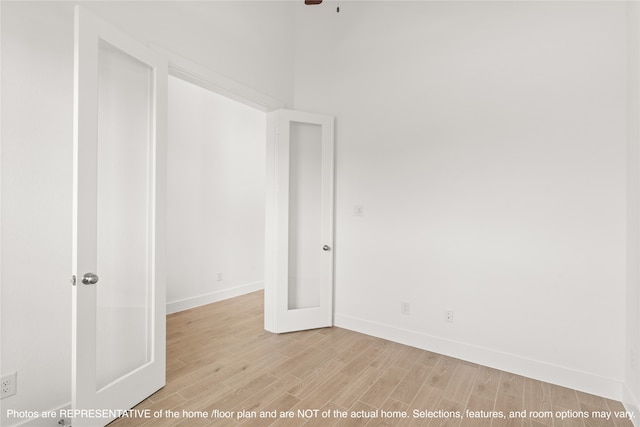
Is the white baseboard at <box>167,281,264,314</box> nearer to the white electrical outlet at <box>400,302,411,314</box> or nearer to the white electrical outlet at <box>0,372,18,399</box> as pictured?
the white electrical outlet at <box>0,372,18,399</box>

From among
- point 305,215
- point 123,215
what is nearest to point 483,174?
point 305,215

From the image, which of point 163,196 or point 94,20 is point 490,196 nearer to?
point 163,196

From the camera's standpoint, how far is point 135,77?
198 cm

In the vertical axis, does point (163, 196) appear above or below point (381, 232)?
above

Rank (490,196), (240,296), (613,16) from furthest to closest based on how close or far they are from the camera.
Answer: (240,296)
(490,196)
(613,16)

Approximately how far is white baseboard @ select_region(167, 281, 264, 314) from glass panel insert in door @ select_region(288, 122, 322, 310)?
152 cm

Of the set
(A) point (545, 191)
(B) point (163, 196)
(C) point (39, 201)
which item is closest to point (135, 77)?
(B) point (163, 196)

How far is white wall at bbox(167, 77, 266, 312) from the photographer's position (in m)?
3.90

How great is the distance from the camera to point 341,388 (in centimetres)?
219

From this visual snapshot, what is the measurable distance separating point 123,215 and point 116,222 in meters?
0.06

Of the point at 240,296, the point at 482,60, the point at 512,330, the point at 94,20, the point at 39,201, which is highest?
the point at 482,60

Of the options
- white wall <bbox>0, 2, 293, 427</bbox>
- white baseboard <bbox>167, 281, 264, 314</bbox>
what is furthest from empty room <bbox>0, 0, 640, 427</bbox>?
white baseboard <bbox>167, 281, 264, 314</bbox>

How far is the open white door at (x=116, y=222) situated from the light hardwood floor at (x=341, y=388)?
0.92 feet

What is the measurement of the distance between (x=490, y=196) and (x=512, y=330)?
1.10 metres
